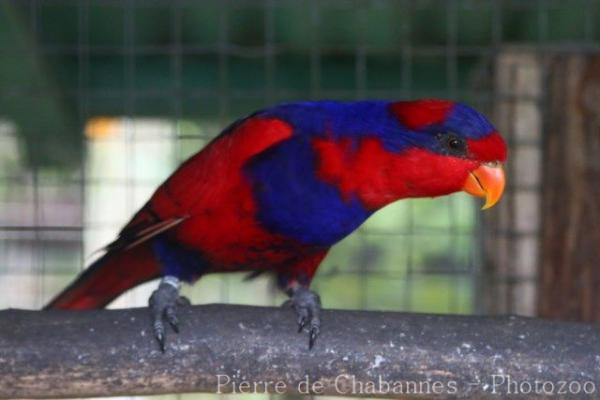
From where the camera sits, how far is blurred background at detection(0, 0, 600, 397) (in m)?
3.17

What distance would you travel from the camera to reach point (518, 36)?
12.3 feet

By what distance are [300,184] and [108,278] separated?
69 centimetres

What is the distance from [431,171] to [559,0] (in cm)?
127

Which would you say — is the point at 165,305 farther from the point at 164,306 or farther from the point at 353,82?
the point at 353,82

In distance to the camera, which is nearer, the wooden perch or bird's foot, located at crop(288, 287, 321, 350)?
the wooden perch

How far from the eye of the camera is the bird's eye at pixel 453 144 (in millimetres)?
2309

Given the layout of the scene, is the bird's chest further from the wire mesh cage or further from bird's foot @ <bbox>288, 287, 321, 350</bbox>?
the wire mesh cage

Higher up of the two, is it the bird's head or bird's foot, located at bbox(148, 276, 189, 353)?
the bird's head

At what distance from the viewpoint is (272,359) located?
2.22m

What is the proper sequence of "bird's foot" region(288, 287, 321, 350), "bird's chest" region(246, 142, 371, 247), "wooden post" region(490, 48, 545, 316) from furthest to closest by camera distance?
"wooden post" region(490, 48, 545, 316)
"bird's chest" region(246, 142, 371, 247)
"bird's foot" region(288, 287, 321, 350)

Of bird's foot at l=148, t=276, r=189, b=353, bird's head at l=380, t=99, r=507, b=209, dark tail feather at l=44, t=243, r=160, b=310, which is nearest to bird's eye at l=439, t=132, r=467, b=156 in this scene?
bird's head at l=380, t=99, r=507, b=209

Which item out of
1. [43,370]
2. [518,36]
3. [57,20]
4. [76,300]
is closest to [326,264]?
[518,36]

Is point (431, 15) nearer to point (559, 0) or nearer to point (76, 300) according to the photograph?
point (559, 0)

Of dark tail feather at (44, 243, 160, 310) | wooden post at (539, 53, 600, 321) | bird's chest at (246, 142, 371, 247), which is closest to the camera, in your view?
bird's chest at (246, 142, 371, 247)
